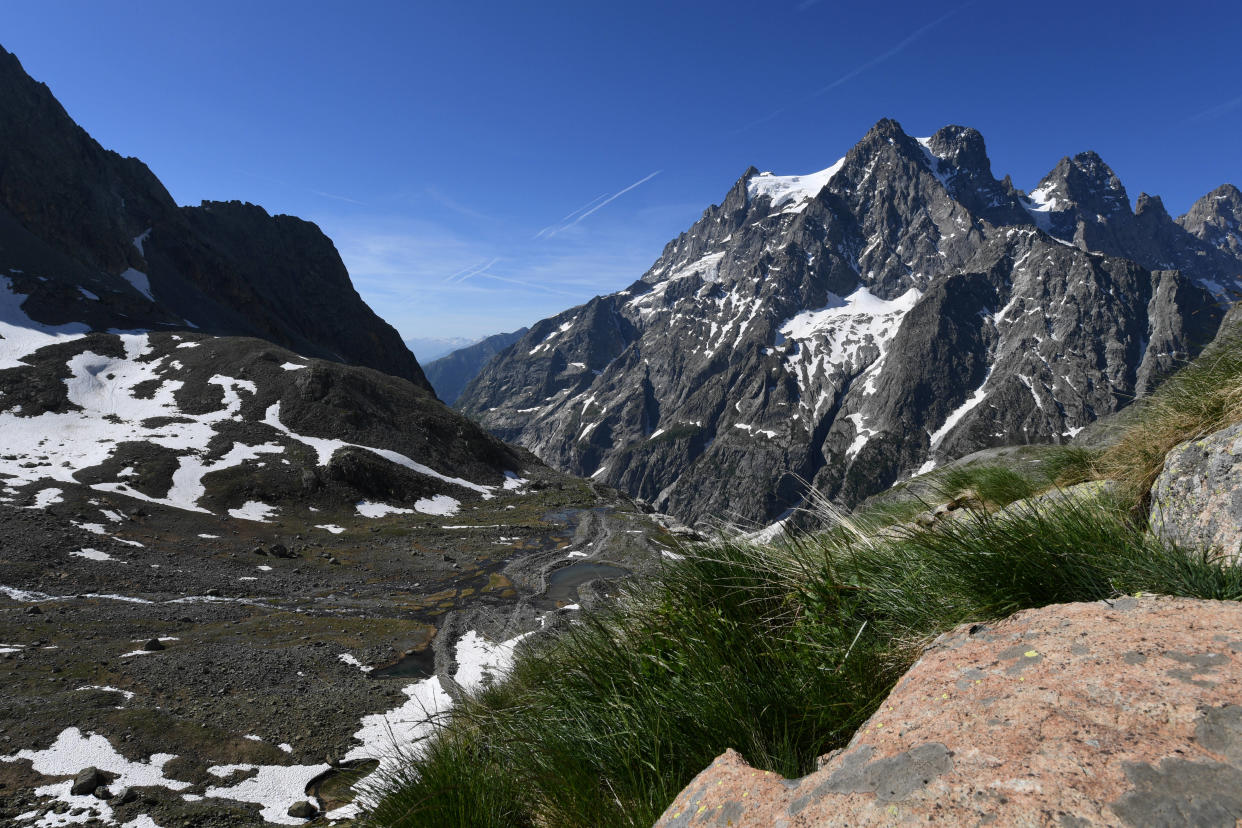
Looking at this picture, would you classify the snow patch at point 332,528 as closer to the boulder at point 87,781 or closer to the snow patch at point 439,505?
the snow patch at point 439,505

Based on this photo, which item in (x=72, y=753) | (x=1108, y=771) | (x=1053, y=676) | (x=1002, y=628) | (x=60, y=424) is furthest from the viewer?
(x=60, y=424)

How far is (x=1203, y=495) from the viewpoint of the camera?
12.7 ft

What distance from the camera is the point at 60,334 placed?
6962 centimetres

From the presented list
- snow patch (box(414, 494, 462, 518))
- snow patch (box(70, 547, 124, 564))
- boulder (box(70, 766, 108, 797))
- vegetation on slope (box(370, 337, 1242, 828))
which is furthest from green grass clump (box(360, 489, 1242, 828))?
snow patch (box(414, 494, 462, 518))

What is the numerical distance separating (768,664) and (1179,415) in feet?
15.9

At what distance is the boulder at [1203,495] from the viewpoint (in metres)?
3.56

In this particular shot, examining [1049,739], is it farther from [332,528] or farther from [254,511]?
[254,511]

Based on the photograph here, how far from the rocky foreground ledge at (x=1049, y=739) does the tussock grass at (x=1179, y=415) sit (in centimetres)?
296

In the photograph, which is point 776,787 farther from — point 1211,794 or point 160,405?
point 160,405

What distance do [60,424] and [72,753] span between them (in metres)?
55.2

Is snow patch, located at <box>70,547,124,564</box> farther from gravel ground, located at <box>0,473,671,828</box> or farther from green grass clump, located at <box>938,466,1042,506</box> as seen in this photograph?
green grass clump, located at <box>938,466,1042,506</box>

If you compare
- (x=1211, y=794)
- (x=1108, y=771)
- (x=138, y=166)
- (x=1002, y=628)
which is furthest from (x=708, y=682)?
(x=138, y=166)

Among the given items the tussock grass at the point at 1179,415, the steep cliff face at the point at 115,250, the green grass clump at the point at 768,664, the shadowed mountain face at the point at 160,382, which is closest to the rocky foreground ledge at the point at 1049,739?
the green grass clump at the point at 768,664

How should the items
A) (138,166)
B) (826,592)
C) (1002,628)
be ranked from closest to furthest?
1. (1002,628)
2. (826,592)
3. (138,166)
